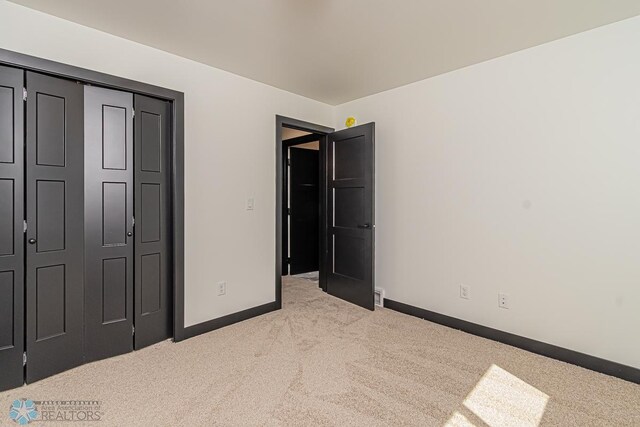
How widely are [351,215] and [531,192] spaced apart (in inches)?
68.6

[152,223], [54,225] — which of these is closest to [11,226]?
[54,225]

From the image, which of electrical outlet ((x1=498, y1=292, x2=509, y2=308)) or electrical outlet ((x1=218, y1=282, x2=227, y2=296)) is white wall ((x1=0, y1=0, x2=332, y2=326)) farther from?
electrical outlet ((x1=498, y1=292, x2=509, y2=308))

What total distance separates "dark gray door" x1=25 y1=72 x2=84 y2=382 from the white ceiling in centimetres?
60

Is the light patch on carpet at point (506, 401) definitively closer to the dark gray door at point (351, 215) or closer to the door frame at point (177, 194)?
the dark gray door at point (351, 215)

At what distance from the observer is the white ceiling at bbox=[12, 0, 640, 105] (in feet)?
6.50

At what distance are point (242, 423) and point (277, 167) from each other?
7.82 ft

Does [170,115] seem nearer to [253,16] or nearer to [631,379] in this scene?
[253,16]

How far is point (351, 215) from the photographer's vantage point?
3652 millimetres

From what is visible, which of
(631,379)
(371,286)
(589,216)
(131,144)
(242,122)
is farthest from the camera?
(371,286)

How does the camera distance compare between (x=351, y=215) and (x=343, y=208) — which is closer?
(x=351, y=215)

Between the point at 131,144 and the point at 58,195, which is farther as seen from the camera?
the point at 131,144

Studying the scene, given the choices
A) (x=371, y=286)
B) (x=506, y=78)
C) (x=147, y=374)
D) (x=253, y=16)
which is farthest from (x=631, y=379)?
(x=253, y=16)

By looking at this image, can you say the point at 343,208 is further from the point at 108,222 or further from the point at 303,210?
the point at 108,222

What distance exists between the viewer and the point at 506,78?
8.71ft
